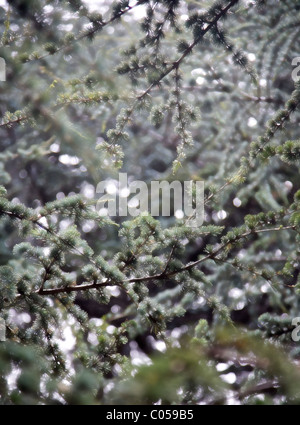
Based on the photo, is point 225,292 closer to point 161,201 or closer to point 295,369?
point 161,201

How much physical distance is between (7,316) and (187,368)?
83 cm

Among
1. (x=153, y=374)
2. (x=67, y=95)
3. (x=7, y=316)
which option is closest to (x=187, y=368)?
(x=153, y=374)

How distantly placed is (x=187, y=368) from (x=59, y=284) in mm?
856

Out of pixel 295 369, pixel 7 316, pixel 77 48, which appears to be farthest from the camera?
pixel 77 48

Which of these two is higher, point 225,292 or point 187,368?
point 225,292

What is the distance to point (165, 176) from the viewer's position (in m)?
2.72

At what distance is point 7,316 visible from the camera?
123 cm

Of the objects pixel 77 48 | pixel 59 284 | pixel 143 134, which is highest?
pixel 143 134
